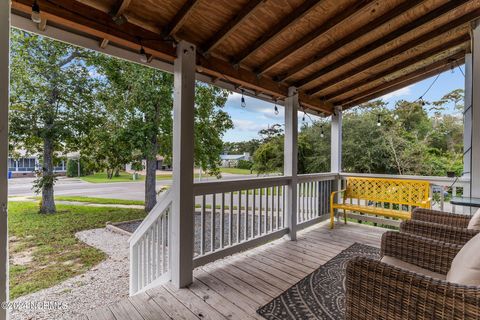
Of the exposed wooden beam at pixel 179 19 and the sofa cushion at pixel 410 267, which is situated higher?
the exposed wooden beam at pixel 179 19

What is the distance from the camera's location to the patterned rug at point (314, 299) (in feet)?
5.98

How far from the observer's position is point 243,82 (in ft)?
9.41

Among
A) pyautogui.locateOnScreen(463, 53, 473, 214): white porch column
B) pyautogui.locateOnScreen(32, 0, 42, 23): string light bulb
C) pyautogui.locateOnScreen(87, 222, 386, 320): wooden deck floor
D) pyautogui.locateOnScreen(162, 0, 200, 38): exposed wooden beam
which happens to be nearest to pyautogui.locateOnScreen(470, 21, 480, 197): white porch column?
pyautogui.locateOnScreen(463, 53, 473, 214): white porch column

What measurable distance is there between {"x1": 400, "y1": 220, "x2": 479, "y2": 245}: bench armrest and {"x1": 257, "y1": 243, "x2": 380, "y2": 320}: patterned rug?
2.74 ft

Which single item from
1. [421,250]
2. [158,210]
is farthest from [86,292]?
[421,250]

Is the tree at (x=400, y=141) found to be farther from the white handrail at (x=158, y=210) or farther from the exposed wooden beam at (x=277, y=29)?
the white handrail at (x=158, y=210)

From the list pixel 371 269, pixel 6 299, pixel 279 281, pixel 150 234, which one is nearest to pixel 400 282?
pixel 371 269

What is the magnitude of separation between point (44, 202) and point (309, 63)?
296 inches

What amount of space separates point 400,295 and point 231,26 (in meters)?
2.24

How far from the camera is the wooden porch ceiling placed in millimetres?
1832

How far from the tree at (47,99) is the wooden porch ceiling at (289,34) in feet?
16.3

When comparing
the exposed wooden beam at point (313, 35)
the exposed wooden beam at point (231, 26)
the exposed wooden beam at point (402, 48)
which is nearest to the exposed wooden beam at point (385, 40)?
the exposed wooden beam at point (402, 48)

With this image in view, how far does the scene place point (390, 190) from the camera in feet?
12.6

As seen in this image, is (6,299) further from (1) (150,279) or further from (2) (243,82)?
(2) (243,82)
